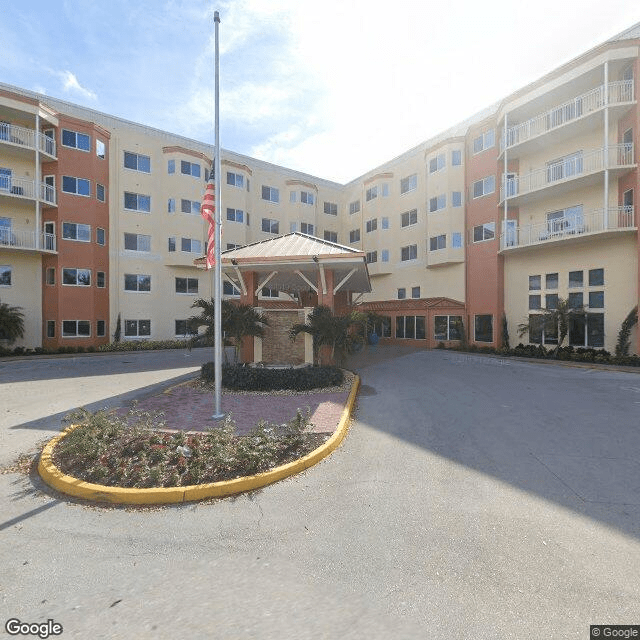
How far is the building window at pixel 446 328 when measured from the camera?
25.2 metres

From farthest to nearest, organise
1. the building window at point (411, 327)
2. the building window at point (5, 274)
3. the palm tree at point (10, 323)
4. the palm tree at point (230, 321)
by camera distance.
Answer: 1. the building window at point (411, 327)
2. the building window at point (5, 274)
3. the palm tree at point (10, 323)
4. the palm tree at point (230, 321)

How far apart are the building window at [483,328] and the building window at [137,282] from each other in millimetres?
25130

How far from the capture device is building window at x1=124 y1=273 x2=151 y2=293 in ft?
85.4

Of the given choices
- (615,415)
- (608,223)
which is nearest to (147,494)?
(615,415)

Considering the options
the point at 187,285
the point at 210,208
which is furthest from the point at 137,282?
the point at 210,208

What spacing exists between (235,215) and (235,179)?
327 cm

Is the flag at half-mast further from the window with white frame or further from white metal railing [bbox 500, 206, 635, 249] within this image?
the window with white frame

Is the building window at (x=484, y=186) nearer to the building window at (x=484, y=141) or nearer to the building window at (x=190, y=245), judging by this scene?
the building window at (x=484, y=141)

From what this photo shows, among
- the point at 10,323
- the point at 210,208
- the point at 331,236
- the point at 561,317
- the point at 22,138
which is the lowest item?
the point at 10,323

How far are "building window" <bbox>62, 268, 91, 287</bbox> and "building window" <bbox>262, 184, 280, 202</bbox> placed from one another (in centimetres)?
1738

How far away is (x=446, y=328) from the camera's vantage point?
2561 cm

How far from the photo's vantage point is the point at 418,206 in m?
Answer: 29.5

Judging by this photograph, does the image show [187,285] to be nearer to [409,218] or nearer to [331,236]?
[331,236]

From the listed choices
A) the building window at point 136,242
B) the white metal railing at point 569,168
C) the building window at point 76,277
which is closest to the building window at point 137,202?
the building window at point 136,242
